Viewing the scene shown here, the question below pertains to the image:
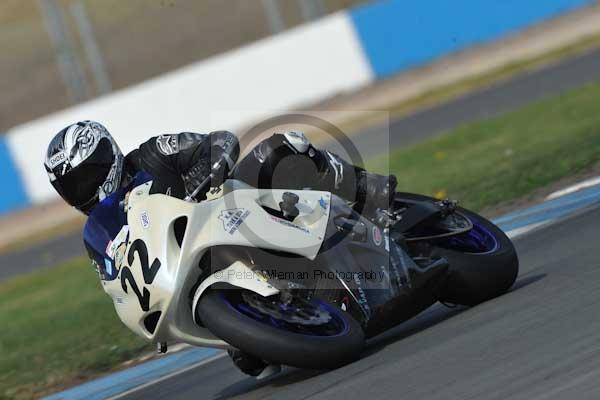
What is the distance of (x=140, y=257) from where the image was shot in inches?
201

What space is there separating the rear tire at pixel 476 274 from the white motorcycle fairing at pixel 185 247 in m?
0.92

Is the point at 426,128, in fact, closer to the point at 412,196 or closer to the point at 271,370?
the point at 412,196

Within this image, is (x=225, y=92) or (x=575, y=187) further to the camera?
(x=225, y=92)

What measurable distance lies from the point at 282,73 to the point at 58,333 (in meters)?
10.7

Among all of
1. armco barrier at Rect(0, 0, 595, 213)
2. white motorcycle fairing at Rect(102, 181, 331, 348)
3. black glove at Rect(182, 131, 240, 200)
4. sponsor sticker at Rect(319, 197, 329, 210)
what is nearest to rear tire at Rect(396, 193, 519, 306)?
sponsor sticker at Rect(319, 197, 329, 210)

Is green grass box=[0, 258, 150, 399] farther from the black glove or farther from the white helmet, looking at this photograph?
the black glove

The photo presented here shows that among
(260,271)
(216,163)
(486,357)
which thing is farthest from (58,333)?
(486,357)

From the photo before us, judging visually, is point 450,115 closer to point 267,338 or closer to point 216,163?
point 216,163

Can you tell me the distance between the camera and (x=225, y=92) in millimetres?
19750

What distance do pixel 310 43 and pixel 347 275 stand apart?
1504cm

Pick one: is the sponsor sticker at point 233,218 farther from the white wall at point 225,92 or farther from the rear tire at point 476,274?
the white wall at point 225,92

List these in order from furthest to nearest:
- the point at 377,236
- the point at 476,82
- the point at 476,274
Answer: the point at 476,82, the point at 476,274, the point at 377,236

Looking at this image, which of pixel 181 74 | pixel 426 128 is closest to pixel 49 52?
pixel 181 74

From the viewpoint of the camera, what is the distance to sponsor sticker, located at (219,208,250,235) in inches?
198
